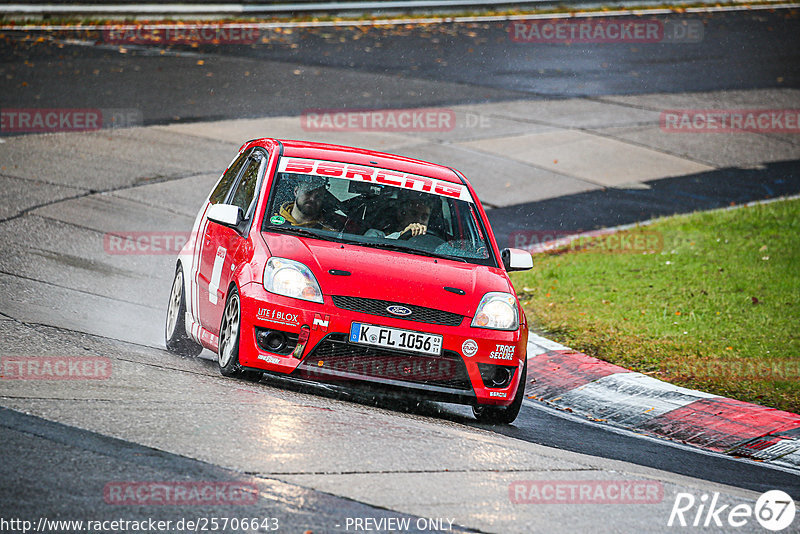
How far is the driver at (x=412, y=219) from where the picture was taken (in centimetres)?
778

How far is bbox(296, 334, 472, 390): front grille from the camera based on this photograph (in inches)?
269

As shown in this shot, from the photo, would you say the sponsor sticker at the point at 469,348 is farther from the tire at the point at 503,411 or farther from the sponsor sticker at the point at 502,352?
the tire at the point at 503,411

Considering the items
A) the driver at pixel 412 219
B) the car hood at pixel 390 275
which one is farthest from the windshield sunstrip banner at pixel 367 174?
the car hood at pixel 390 275

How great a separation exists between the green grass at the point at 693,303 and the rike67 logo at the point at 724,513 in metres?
2.68

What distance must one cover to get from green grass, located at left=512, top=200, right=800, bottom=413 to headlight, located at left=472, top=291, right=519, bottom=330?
2.22 meters

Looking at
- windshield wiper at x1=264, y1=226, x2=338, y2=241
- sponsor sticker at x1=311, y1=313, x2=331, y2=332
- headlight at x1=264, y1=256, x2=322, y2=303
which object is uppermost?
windshield wiper at x1=264, y1=226, x2=338, y2=241

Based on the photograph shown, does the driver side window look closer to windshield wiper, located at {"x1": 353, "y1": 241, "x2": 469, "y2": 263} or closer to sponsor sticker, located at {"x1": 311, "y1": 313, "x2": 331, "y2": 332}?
windshield wiper, located at {"x1": 353, "y1": 241, "x2": 469, "y2": 263}

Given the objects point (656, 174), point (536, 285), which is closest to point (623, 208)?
point (656, 174)

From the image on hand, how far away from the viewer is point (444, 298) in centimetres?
706

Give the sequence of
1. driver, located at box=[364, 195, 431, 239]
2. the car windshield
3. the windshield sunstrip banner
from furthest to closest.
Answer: the windshield sunstrip banner < driver, located at box=[364, 195, 431, 239] < the car windshield

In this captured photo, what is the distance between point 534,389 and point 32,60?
1558cm

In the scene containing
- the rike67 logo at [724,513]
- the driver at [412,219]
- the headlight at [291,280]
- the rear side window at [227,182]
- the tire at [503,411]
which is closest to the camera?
the rike67 logo at [724,513]

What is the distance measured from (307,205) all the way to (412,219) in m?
0.74

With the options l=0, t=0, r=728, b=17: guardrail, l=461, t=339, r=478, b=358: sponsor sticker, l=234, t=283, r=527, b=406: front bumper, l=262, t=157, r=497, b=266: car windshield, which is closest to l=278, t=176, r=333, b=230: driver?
l=262, t=157, r=497, b=266: car windshield
